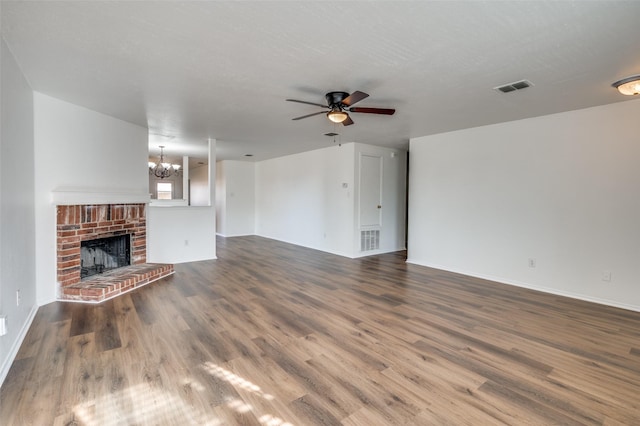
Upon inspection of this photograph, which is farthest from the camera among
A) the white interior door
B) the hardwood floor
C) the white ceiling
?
the white interior door

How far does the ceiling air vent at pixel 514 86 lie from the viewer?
296 centimetres

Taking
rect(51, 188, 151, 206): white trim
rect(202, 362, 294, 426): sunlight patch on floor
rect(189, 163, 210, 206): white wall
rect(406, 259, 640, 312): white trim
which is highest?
rect(189, 163, 210, 206): white wall

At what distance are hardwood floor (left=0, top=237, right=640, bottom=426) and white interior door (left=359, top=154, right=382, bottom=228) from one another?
8.68 feet

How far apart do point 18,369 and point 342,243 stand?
523 cm

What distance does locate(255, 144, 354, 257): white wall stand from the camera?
258 inches

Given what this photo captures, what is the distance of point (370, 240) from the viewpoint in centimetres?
668

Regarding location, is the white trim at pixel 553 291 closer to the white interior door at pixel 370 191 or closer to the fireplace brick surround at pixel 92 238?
the white interior door at pixel 370 191

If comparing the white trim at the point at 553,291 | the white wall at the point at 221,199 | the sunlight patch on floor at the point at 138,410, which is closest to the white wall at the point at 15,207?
the sunlight patch on floor at the point at 138,410

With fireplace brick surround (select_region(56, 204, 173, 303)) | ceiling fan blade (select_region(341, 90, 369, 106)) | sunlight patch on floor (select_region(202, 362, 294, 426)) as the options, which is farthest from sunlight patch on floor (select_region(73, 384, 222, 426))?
ceiling fan blade (select_region(341, 90, 369, 106))

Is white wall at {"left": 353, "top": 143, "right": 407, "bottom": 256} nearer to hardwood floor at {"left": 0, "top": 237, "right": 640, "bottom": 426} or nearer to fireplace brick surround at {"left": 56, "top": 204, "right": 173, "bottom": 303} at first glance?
hardwood floor at {"left": 0, "top": 237, "right": 640, "bottom": 426}

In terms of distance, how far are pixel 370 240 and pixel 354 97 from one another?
166 inches

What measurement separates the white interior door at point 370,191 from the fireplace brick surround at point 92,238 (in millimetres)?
3912

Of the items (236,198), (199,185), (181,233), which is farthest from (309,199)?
(199,185)

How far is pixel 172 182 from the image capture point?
12.9 metres
